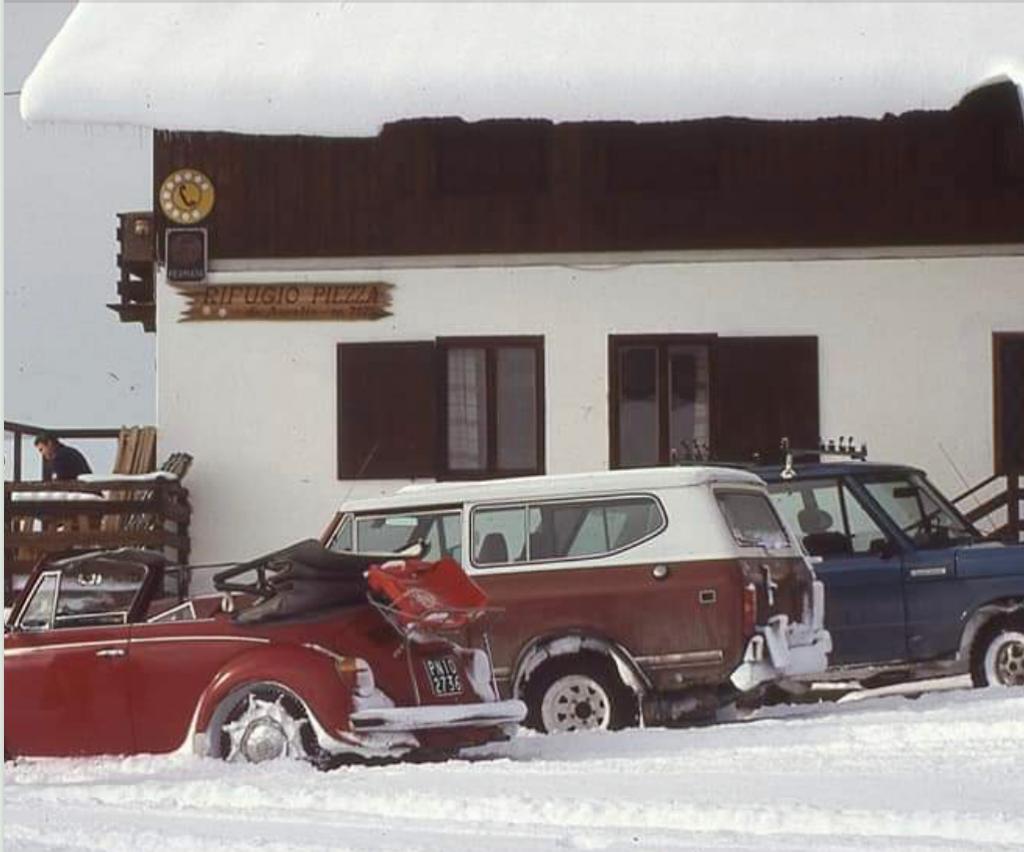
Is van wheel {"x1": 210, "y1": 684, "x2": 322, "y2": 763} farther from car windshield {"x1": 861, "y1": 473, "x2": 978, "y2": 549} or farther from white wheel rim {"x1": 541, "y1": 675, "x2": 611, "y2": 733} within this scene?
car windshield {"x1": 861, "y1": 473, "x2": 978, "y2": 549}

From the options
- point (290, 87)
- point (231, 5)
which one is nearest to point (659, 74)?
point (290, 87)

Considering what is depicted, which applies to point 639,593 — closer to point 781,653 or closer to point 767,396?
point 781,653

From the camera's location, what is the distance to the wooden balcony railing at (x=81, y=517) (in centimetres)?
2245

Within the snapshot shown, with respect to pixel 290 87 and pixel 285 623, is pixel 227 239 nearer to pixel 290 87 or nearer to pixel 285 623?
pixel 290 87

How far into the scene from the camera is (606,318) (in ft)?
78.5

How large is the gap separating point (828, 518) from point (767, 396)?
314 inches

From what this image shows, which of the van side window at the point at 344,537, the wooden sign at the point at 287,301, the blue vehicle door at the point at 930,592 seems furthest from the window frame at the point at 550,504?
the wooden sign at the point at 287,301

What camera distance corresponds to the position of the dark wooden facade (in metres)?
24.0

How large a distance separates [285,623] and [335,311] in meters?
12.7

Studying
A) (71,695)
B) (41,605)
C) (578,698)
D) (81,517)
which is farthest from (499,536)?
(81,517)

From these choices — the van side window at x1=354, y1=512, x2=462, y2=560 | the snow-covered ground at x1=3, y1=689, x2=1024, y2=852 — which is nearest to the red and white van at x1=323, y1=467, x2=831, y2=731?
the van side window at x1=354, y1=512, x2=462, y2=560

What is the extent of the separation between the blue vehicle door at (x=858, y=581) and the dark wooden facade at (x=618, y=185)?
8.44 m

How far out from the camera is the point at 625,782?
10.4 metres

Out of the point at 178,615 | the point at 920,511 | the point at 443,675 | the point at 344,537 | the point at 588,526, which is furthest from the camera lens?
the point at 920,511
